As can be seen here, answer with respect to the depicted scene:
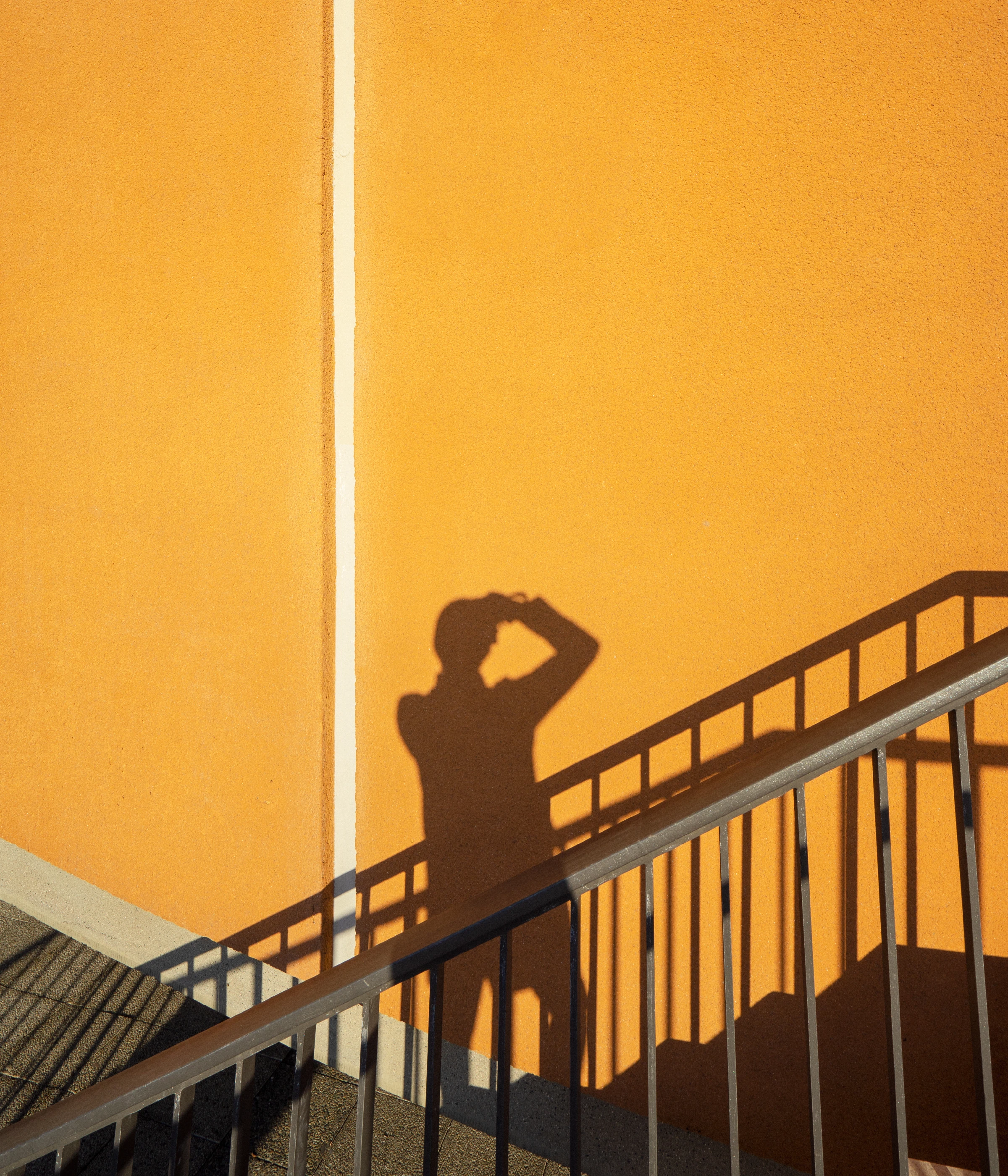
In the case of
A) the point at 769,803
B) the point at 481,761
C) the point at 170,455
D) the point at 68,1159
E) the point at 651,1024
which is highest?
the point at 170,455

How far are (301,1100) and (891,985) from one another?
3.86ft

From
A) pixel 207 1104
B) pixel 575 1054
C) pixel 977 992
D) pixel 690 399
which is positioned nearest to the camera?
pixel 977 992

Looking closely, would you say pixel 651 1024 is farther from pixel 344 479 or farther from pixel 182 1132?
pixel 344 479

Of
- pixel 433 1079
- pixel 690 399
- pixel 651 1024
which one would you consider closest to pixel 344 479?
pixel 690 399

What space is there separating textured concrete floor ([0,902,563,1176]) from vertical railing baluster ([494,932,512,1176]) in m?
2.23

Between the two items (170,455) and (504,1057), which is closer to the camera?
(504,1057)

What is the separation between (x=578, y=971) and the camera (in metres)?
1.57

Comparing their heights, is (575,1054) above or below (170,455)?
below

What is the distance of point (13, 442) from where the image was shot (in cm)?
496

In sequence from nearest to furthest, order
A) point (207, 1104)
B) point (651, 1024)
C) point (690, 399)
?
point (651, 1024) < point (690, 399) < point (207, 1104)

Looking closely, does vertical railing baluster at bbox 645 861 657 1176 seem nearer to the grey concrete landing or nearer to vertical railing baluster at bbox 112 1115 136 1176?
vertical railing baluster at bbox 112 1115 136 1176

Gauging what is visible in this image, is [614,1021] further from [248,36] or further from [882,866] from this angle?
[248,36]

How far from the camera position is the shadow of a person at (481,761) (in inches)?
130

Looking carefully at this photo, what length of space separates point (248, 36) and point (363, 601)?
283 centimetres
